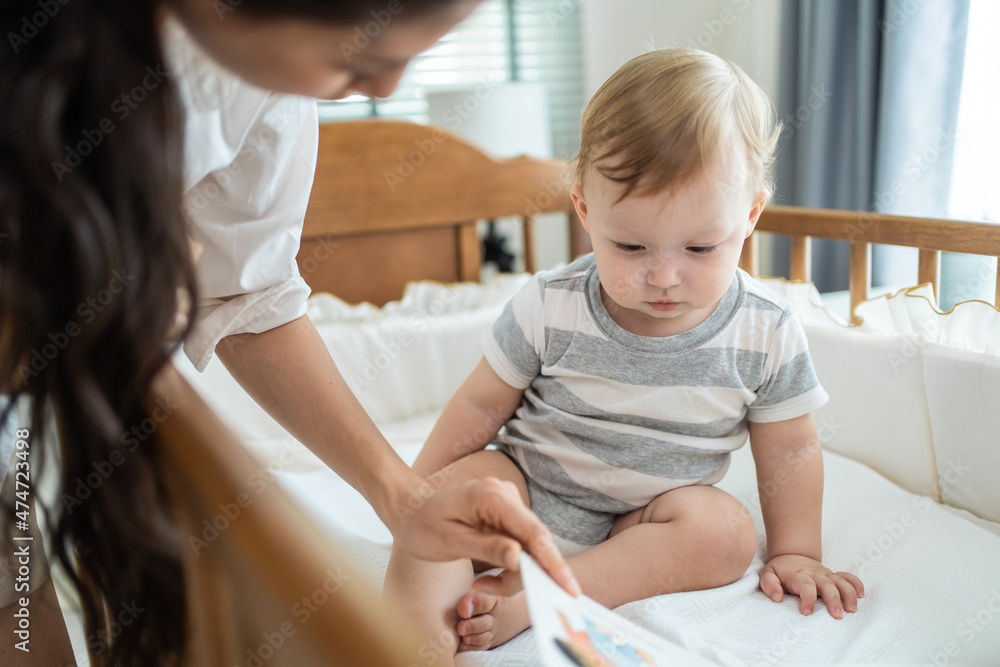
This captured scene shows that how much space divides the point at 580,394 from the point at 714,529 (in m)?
0.19

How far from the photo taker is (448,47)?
8.43 ft

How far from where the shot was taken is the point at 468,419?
906 mm

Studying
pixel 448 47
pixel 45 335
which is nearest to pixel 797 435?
pixel 45 335

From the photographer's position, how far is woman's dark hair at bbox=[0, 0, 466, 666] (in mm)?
408

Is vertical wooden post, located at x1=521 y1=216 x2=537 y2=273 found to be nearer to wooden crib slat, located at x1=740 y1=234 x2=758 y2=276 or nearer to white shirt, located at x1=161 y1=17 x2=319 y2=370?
wooden crib slat, located at x1=740 y1=234 x2=758 y2=276

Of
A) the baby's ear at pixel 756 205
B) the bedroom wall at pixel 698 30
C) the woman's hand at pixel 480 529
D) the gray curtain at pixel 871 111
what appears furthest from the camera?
the bedroom wall at pixel 698 30

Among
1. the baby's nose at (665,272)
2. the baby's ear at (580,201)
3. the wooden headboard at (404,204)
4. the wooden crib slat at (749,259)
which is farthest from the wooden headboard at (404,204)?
the baby's nose at (665,272)

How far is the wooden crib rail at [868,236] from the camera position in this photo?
982mm

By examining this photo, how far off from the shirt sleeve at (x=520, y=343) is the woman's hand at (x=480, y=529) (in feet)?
0.94

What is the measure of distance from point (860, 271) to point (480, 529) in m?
0.87

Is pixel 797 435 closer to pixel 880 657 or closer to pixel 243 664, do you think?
pixel 880 657

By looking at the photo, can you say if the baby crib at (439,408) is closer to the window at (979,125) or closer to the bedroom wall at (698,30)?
the window at (979,125)

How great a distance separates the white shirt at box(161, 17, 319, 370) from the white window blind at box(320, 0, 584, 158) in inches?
74.3

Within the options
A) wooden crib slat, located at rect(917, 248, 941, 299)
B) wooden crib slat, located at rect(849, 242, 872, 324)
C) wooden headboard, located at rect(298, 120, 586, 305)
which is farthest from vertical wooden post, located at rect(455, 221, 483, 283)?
wooden crib slat, located at rect(917, 248, 941, 299)
